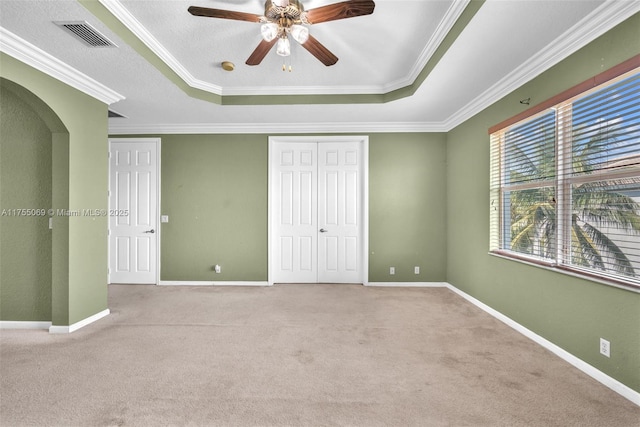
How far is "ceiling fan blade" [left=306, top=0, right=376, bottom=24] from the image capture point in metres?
1.74

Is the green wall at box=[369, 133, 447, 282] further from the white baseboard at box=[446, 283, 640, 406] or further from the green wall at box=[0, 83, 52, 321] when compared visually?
the green wall at box=[0, 83, 52, 321]

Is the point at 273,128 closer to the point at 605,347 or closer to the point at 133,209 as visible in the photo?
the point at 133,209

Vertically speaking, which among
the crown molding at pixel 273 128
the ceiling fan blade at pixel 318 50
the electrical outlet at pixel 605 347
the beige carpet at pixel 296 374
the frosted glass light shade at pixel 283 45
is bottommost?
the beige carpet at pixel 296 374

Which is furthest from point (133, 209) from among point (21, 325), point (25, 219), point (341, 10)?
point (341, 10)

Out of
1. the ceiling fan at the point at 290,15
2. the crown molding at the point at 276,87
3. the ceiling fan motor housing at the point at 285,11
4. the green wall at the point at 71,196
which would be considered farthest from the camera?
the green wall at the point at 71,196

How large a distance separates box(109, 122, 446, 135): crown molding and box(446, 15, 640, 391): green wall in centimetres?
68

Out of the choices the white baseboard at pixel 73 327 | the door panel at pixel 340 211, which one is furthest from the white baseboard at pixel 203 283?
the white baseboard at pixel 73 327

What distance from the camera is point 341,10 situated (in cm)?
181

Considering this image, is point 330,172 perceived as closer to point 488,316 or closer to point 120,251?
point 488,316

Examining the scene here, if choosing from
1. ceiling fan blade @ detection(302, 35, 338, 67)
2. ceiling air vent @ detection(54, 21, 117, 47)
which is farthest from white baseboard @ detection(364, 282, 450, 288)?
ceiling air vent @ detection(54, 21, 117, 47)

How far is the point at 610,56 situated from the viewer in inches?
76.2

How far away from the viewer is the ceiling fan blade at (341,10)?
1735mm

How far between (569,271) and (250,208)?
3.98 meters

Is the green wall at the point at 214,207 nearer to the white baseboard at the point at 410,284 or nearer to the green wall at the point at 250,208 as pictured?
the green wall at the point at 250,208
